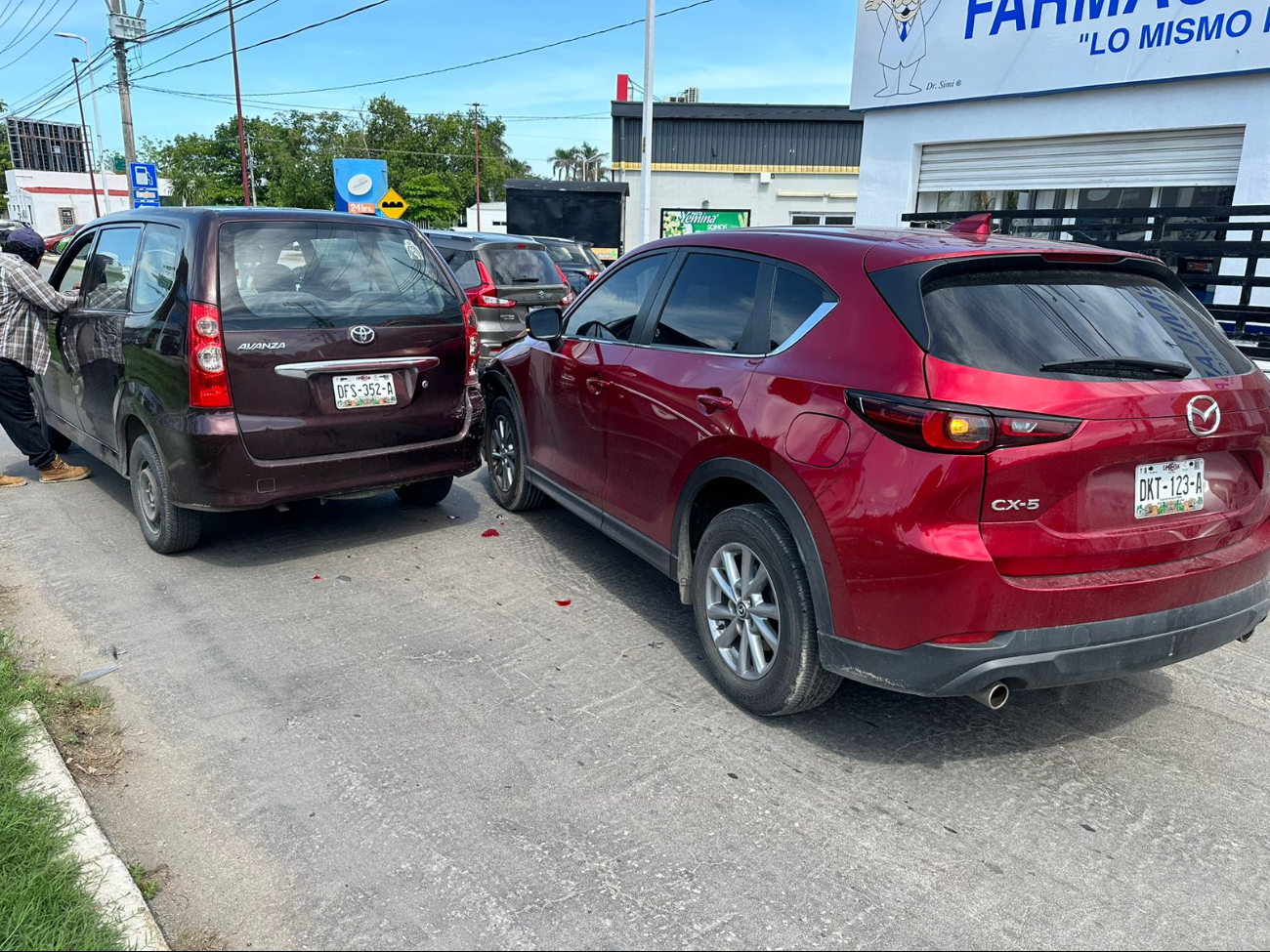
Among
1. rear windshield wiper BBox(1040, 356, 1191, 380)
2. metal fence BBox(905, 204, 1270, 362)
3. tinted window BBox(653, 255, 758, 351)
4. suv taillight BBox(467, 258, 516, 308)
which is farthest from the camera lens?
suv taillight BBox(467, 258, 516, 308)

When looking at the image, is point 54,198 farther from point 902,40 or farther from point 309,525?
point 309,525

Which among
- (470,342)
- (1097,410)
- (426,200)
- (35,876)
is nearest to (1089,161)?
(470,342)

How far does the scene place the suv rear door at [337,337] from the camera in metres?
4.62

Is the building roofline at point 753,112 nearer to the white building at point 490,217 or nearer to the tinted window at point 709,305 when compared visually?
the white building at point 490,217

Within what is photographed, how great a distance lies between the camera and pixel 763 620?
11.2ft

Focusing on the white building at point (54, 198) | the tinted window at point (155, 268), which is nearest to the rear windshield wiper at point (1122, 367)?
the tinted window at point (155, 268)

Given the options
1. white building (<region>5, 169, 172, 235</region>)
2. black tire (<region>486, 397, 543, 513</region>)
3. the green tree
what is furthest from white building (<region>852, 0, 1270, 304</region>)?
white building (<region>5, 169, 172, 235</region>)

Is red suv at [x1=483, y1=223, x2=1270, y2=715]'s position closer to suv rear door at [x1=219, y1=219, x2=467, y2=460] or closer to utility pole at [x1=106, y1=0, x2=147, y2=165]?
suv rear door at [x1=219, y1=219, x2=467, y2=460]

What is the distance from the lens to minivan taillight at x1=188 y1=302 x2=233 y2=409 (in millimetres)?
4473

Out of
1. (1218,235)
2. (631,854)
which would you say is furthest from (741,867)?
(1218,235)

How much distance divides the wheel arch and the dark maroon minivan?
2000mm

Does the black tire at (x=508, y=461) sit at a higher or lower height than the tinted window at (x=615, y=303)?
lower

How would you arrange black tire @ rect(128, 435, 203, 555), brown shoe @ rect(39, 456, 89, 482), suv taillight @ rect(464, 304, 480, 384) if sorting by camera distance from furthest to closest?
1. brown shoe @ rect(39, 456, 89, 482)
2. suv taillight @ rect(464, 304, 480, 384)
3. black tire @ rect(128, 435, 203, 555)

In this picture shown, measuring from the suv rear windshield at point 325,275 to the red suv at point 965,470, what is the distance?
219 cm
